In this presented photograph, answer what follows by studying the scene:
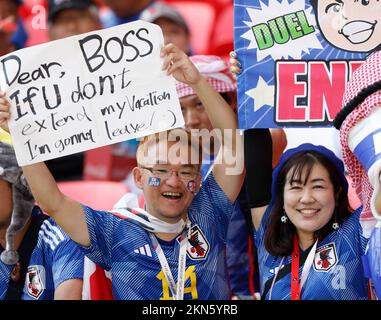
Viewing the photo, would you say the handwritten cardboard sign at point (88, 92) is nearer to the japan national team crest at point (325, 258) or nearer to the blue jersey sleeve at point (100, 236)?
the blue jersey sleeve at point (100, 236)

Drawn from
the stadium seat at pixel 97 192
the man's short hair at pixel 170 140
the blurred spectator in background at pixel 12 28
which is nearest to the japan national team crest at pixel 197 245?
the man's short hair at pixel 170 140

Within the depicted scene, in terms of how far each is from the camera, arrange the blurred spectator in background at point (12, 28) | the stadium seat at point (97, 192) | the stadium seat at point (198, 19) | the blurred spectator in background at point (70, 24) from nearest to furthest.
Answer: the stadium seat at point (97, 192) < the blurred spectator in background at point (70, 24) < the blurred spectator in background at point (12, 28) < the stadium seat at point (198, 19)

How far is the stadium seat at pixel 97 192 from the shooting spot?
15.4 ft

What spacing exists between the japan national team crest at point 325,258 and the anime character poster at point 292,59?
0.43 meters

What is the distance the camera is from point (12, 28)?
232 inches

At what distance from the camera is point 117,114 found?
341 centimetres

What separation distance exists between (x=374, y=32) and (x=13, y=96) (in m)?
1.26

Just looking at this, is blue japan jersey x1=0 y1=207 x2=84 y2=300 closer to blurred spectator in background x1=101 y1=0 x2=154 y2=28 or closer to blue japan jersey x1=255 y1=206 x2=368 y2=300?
blue japan jersey x1=255 y1=206 x2=368 y2=300

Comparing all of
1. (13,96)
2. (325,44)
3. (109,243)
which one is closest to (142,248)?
(109,243)

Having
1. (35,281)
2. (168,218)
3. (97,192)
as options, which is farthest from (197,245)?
(97,192)

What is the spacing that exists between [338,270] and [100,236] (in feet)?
2.71

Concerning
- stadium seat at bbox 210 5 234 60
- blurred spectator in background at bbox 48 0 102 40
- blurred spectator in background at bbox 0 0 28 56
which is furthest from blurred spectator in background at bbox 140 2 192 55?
blurred spectator in background at bbox 0 0 28 56
